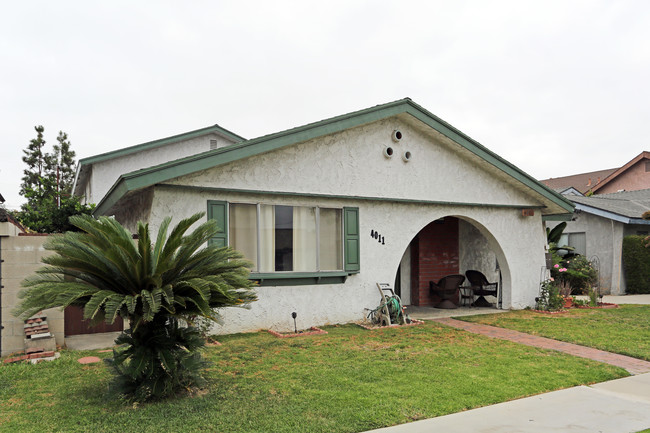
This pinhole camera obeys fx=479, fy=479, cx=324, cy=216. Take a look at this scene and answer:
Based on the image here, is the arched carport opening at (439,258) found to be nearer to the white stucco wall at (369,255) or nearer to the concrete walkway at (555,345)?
the white stucco wall at (369,255)

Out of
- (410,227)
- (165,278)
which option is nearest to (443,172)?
(410,227)

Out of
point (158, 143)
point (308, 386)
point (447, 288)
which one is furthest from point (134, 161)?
point (308, 386)

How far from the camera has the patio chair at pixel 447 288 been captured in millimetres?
12859

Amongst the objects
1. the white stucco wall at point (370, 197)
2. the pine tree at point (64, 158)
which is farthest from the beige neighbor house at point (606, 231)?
the pine tree at point (64, 158)

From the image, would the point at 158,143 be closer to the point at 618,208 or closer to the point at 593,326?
the point at 593,326

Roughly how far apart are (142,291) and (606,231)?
18428mm

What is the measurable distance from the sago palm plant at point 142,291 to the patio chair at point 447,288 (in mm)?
8529

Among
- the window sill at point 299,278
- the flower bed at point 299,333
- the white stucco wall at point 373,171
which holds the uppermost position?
the white stucco wall at point 373,171

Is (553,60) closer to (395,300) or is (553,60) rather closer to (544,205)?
(544,205)

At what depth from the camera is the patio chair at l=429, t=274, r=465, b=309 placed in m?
12.9

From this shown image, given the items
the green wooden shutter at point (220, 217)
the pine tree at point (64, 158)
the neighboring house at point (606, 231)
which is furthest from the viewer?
the pine tree at point (64, 158)

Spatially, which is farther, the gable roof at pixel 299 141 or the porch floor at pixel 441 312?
the porch floor at pixel 441 312

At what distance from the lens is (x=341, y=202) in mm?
10336

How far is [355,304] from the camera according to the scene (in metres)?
10.5
